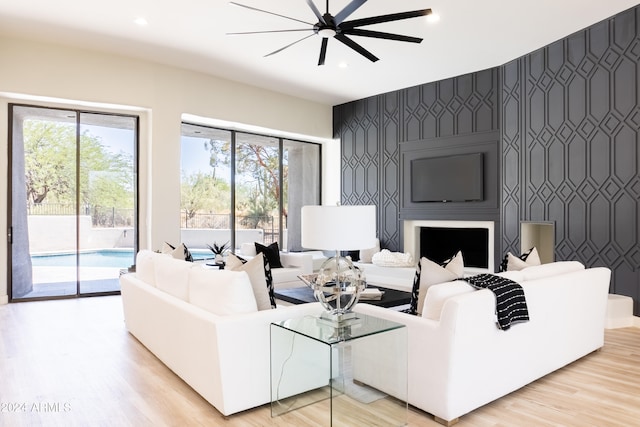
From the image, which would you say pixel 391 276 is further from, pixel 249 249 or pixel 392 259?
pixel 249 249

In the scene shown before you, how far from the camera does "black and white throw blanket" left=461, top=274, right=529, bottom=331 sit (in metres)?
2.56

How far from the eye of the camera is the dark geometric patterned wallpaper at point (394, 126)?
21.4ft

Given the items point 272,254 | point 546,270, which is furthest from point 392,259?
point 546,270

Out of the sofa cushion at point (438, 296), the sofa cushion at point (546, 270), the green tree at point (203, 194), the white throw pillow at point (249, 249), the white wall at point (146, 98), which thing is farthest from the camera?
the green tree at point (203, 194)

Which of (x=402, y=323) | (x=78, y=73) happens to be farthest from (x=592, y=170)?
(x=78, y=73)

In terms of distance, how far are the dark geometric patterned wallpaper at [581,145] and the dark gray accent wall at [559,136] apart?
1 centimetres

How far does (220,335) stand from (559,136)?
4.83m

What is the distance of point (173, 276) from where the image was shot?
10.7 feet

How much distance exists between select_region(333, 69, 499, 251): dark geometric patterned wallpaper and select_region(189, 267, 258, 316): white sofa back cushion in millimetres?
4957

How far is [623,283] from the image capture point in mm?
4711

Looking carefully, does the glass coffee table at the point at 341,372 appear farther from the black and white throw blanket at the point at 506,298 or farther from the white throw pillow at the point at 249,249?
the white throw pillow at the point at 249,249

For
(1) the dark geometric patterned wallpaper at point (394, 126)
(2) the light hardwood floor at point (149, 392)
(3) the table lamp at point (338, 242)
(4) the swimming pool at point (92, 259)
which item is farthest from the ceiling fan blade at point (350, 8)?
(4) the swimming pool at point (92, 259)

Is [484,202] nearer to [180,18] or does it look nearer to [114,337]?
[180,18]

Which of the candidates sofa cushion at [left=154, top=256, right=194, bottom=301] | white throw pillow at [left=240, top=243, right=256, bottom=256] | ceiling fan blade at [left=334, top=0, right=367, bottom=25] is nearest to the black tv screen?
white throw pillow at [left=240, top=243, right=256, bottom=256]
